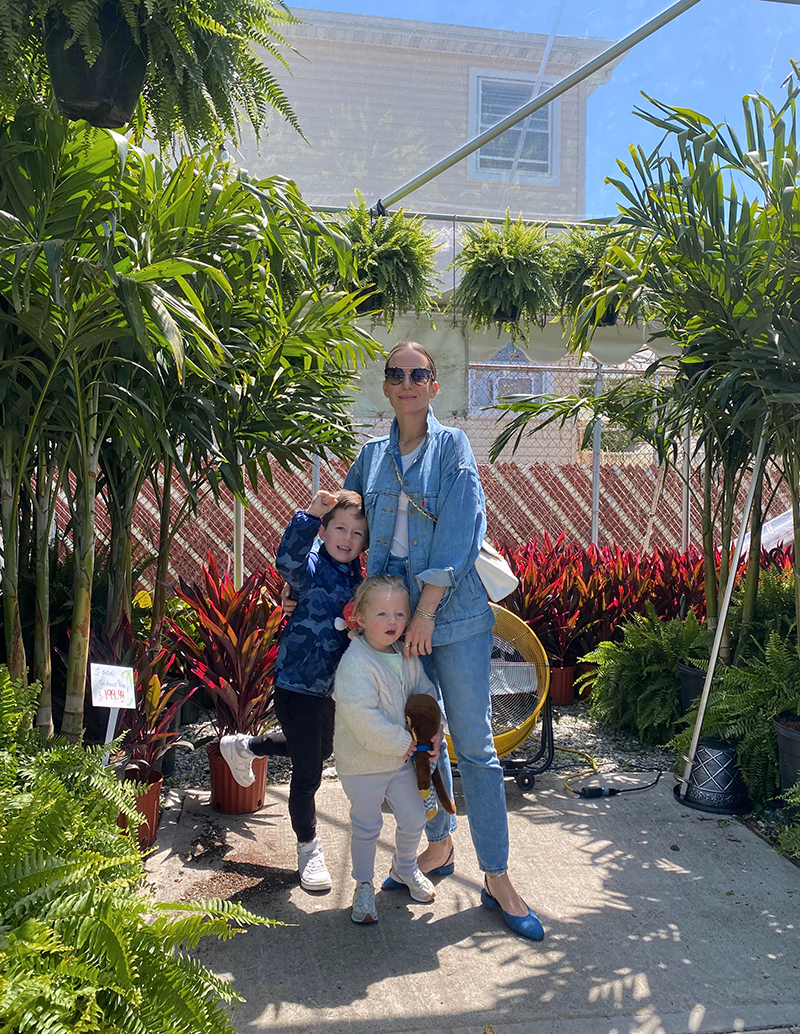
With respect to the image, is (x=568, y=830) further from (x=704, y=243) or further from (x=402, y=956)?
(x=704, y=243)

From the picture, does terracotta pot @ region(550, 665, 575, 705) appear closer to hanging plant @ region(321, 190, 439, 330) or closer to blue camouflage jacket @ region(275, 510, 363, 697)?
hanging plant @ region(321, 190, 439, 330)

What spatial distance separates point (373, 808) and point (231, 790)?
1189 mm

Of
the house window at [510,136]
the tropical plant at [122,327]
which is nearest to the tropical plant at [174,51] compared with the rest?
the tropical plant at [122,327]

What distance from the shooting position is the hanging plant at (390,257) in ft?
18.9

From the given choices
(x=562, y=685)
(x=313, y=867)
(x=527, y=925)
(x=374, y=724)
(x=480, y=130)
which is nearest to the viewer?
(x=374, y=724)

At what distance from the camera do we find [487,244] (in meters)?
6.12

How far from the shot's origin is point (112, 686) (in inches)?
113

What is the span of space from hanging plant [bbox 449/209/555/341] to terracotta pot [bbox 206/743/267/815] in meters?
3.77

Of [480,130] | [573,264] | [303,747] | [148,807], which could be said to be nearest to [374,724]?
[303,747]

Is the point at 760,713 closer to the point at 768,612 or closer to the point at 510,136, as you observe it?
the point at 768,612

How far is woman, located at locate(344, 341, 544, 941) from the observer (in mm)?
2811

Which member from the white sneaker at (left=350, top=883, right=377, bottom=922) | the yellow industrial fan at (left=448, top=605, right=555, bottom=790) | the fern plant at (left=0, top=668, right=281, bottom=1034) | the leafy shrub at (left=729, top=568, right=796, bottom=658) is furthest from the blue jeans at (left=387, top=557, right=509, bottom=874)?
the leafy shrub at (left=729, top=568, right=796, bottom=658)

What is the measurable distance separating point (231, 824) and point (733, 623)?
2782 mm

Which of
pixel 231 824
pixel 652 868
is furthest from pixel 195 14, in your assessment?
pixel 652 868
